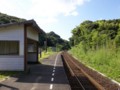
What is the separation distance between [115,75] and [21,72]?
7.47 m

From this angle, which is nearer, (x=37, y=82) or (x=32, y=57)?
(x=37, y=82)

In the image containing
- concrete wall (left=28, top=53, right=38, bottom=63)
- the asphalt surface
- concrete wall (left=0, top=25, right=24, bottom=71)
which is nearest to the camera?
the asphalt surface

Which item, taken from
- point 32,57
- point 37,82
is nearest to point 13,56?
point 37,82

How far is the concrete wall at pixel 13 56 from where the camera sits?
2648cm

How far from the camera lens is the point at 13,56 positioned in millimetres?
26609

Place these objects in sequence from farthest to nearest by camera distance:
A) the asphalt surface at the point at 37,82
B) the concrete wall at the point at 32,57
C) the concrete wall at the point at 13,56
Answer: the concrete wall at the point at 32,57 < the concrete wall at the point at 13,56 < the asphalt surface at the point at 37,82

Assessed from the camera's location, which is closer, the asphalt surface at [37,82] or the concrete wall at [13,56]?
the asphalt surface at [37,82]

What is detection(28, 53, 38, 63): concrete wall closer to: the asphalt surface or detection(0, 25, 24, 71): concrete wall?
detection(0, 25, 24, 71): concrete wall

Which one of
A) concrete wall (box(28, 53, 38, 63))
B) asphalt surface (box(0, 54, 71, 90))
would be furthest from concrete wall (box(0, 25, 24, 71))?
concrete wall (box(28, 53, 38, 63))

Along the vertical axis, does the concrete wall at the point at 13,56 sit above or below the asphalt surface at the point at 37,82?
above

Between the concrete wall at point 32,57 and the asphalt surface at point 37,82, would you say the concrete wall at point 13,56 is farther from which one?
the concrete wall at point 32,57

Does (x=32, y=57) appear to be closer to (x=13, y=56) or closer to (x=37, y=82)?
(x=13, y=56)

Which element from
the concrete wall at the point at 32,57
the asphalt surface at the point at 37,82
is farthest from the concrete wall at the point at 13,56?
the concrete wall at the point at 32,57

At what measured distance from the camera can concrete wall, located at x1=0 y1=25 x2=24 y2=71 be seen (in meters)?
26.5
